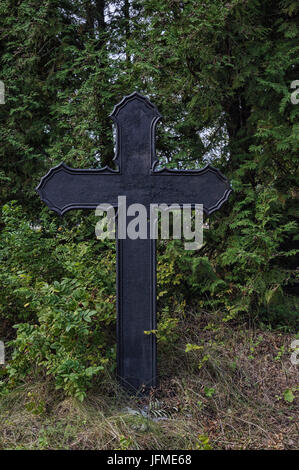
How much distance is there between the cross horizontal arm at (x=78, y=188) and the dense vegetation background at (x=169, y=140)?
1.80 ft

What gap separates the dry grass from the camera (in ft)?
7.61

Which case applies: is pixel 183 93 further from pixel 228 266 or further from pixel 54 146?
pixel 228 266

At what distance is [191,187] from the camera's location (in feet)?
9.91

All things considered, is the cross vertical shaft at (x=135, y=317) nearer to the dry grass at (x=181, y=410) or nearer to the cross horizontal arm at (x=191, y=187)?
the dry grass at (x=181, y=410)

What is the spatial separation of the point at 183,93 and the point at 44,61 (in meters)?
2.14

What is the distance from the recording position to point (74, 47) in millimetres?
4863

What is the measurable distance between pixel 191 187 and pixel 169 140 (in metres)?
1.87

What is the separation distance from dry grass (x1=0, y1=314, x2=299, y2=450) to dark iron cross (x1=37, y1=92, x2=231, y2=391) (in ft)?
0.91

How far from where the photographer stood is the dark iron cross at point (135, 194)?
9.53 ft

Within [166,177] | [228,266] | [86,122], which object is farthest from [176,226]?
[86,122]
